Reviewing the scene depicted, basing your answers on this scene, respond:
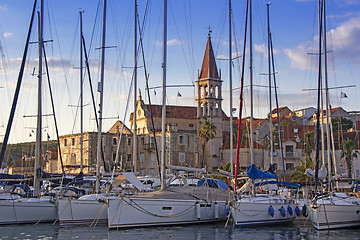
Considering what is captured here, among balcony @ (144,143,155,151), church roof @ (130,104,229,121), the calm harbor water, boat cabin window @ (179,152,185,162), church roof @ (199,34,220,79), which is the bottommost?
the calm harbor water

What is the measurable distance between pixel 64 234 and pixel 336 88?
2048cm

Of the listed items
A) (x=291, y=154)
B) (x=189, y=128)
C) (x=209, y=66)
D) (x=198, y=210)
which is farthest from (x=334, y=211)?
(x=189, y=128)

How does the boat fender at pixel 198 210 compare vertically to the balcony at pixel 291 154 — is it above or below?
below

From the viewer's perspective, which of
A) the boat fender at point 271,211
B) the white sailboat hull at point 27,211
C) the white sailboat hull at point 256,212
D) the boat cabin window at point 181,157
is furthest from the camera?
the boat cabin window at point 181,157

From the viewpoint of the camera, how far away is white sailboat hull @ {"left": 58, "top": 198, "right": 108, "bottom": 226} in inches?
1027

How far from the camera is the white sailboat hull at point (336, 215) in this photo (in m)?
23.8

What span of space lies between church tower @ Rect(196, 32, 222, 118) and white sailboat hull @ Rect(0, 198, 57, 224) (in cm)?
5038

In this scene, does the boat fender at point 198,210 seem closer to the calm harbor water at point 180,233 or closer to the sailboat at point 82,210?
the calm harbor water at point 180,233

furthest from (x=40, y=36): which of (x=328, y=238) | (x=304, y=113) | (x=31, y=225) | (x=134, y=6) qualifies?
(x=304, y=113)

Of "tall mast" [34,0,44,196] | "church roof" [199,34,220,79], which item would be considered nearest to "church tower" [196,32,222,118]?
"church roof" [199,34,220,79]

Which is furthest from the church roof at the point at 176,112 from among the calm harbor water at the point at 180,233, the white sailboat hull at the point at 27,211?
the calm harbor water at the point at 180,233

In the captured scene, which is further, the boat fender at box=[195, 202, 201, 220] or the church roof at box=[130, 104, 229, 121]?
the church roof at box=[130, 104, 229, 121]

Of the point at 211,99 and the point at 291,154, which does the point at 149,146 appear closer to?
the point at 211,99

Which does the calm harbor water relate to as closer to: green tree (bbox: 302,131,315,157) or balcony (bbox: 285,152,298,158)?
green tree (bbox: 302,131,315,157)
